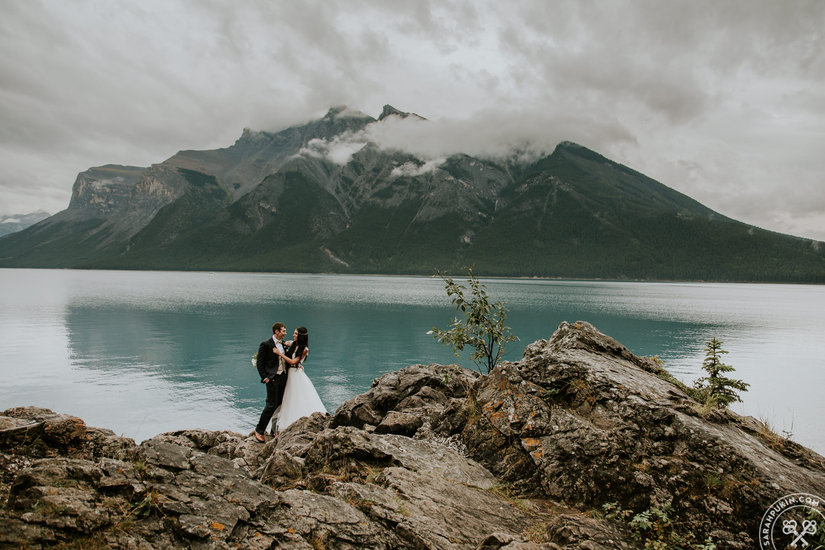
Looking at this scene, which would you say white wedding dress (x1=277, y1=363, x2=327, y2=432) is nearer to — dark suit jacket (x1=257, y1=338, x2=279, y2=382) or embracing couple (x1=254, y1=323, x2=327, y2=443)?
embracing couple (x1=254, y1=323, x2=327, y2=443)

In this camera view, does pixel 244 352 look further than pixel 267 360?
Yes

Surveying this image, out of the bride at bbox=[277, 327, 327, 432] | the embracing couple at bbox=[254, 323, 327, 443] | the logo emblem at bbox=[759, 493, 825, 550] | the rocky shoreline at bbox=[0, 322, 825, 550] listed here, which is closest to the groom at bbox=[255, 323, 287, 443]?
the embracing couple at bbox=[254, 323, 327, 443]

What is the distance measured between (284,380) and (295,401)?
2.87ft

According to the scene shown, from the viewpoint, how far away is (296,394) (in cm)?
1513

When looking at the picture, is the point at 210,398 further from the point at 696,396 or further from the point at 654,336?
the point at 654,336

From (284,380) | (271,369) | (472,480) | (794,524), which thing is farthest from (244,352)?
(794,524)

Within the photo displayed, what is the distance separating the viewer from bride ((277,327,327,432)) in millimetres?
14750

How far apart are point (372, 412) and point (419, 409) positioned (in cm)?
163

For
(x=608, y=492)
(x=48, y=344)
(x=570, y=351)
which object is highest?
(x=570, y=351)

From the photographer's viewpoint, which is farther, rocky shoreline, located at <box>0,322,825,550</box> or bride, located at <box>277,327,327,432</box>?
bride, located at <box>277,327,327,432</box>

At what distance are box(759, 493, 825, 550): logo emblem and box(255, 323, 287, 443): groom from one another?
Answer: 1259 cm

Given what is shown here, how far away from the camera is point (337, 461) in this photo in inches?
308

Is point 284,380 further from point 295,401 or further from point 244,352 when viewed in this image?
point 244,352

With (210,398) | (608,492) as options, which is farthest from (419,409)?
(210,398)
